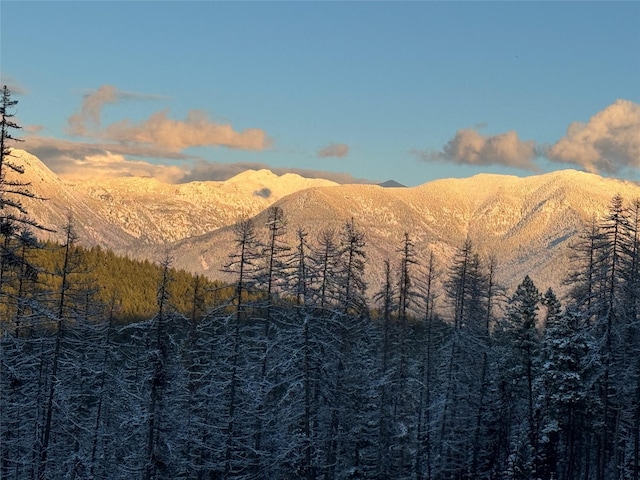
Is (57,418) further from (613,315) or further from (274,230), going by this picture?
(613,315)

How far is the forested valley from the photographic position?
35594 millimetres

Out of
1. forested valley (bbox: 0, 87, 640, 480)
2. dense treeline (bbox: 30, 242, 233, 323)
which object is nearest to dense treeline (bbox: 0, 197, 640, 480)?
forested valley (bbox: 0, 87, 640, 480)

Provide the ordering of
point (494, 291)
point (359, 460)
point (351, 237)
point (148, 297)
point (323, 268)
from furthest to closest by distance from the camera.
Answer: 1. point (148, 297)
2. point (494, 291)
3. point (359, 460)
4. point (351, 237)
5. point (323, 268)

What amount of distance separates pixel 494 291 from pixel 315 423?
20.2 metres

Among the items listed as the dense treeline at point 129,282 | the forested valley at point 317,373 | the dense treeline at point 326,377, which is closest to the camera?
the forested valley at point 317,373

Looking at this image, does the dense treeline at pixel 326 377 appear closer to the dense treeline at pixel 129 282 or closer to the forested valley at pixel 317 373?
the forested valley at pixel 317 373

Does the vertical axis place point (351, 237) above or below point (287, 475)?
above

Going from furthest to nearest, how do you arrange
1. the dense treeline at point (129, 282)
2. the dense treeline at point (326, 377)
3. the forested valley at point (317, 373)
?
the dense treeline at point (129, 282)
the dense treeline at point (326, 377)
the forested valley at point (317, 373)

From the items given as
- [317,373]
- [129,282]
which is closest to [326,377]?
[317,373]

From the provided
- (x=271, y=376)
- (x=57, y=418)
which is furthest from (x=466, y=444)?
(x=57, y=418)

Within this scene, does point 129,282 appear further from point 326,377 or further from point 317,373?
point 317,373

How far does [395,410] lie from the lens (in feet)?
155

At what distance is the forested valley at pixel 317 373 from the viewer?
35594 millimetres

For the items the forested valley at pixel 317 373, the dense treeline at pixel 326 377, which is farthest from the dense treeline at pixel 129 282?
the dense treeline at pixel 326 377
